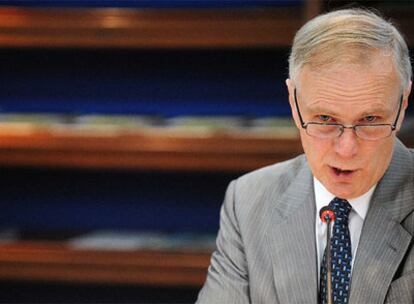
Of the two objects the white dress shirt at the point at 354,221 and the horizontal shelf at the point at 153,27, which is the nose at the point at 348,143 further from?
the horizontal shelf at the point at 153,27

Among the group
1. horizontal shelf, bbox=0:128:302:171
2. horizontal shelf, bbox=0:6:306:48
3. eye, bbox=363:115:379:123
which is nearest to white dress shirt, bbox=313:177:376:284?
eye, bbox=363:115:379:123

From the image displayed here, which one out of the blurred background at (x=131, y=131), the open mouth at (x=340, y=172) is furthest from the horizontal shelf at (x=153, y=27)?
the open mouth at (x=340, y=172)

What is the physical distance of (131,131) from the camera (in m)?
2.91

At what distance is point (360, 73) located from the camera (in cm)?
150

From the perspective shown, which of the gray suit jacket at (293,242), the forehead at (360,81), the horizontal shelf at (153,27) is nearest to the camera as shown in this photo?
the forehead at (360,81)

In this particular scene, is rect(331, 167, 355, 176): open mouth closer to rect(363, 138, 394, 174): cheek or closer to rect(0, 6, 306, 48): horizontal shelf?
rect(363, 138, 394, 174): cheek

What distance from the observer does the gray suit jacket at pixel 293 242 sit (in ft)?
5.27

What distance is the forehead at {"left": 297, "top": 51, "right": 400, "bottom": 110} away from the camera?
1500 mm

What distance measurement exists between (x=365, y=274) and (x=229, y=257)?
35 cm

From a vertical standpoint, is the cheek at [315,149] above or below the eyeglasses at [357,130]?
below

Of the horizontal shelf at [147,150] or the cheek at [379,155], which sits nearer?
the cheek at [379,155]

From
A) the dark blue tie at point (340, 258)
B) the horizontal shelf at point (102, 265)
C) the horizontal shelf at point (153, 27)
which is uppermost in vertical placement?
the horizontal shelf at point (153, 27)

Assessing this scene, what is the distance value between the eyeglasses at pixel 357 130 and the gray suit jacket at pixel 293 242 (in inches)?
7.9

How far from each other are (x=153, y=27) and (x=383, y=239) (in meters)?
1.53
